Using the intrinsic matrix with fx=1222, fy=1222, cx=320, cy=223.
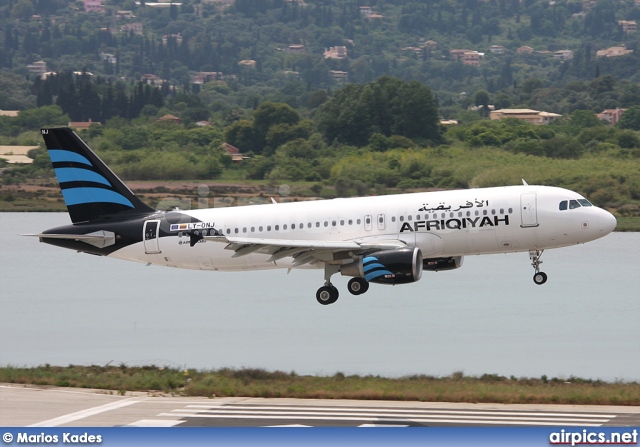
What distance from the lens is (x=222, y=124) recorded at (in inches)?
7402

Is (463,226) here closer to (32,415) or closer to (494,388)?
(494,388)

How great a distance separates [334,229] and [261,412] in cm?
1408

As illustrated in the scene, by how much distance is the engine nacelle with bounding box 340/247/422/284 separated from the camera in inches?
1925

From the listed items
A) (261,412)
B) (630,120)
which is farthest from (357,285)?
(630,120)

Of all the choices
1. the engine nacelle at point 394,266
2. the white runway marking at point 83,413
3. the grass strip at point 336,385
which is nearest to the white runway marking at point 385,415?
the white runway marking at point 83,413

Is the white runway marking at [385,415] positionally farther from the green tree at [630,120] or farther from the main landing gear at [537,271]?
the green tree at [630,120]

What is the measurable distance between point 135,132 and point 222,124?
23310mm

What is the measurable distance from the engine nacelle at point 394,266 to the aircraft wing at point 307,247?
59cm

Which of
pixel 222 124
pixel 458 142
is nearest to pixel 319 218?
pixel 458 142

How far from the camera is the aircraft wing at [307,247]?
49.5m

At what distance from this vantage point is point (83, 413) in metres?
38.2

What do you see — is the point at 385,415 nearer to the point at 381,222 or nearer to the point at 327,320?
the point at 381,222

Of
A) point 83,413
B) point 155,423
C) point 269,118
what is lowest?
point 155,423

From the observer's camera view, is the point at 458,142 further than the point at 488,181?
Yes
